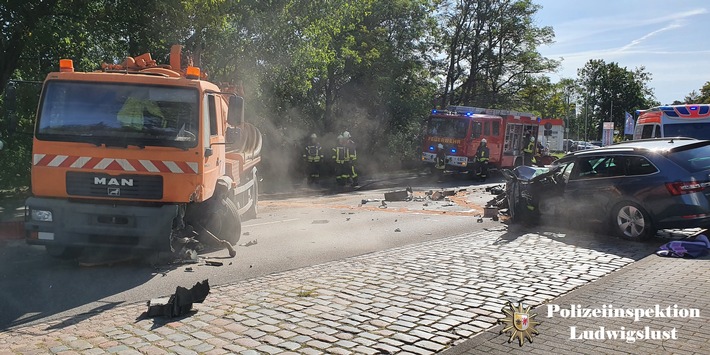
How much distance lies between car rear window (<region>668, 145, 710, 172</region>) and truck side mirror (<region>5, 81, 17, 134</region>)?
32.1ft

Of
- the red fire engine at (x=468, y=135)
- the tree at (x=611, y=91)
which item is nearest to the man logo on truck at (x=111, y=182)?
the red fire engine at (x=468, y=135)

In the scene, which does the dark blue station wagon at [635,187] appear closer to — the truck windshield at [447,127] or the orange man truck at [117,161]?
the orange man truck at [117,161]

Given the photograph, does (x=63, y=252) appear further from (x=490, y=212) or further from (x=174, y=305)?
(x=490, y=212)

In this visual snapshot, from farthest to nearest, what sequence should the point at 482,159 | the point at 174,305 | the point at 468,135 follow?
the point at 468,135 → the point at 482,159 → the point at 174,305

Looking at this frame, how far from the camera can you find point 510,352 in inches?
182

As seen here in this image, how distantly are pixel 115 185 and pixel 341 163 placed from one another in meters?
14.5

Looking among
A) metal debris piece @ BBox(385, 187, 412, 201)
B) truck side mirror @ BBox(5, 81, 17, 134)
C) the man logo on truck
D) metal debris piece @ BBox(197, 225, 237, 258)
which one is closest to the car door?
metal debris piece @ BBox(197, 225, 237, 258)

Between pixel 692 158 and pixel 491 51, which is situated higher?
pixel 491 51

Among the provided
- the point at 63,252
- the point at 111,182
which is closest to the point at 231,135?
the point at 111,182

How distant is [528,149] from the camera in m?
29.0

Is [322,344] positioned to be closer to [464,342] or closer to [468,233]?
[464,342]

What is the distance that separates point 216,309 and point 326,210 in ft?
29.8

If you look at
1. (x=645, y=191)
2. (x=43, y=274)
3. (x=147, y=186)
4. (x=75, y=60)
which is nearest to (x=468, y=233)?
(x=645, y=191)

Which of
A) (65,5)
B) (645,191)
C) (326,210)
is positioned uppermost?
(65,5)
